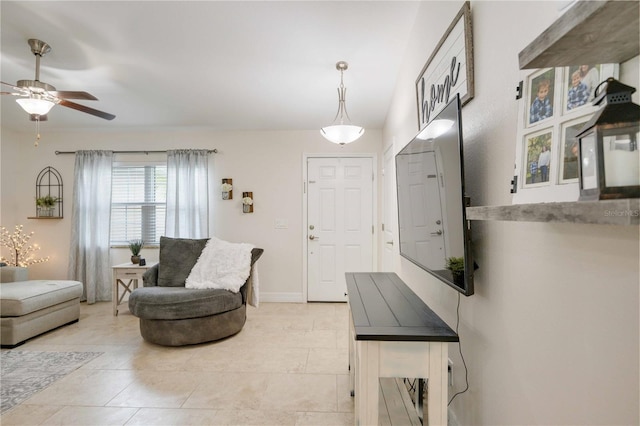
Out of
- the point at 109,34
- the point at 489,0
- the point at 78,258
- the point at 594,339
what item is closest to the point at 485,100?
the point at 489,0

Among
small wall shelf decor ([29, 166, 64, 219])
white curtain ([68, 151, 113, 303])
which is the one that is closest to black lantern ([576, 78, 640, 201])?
white curtain ([68, 151, 113, 303])

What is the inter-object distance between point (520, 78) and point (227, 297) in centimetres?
282

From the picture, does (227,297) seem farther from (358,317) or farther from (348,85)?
(348,85)

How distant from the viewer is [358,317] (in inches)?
56.0

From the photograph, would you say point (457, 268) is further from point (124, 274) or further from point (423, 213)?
point (124, 274)

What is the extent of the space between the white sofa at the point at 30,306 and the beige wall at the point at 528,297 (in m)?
3.69

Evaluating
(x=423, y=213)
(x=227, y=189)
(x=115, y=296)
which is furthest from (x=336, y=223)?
(x=115, y=296)

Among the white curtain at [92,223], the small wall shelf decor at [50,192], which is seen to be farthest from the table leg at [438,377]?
the small wall shelf decor at [50,192]

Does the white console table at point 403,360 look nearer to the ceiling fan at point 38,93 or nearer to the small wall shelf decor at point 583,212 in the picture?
the small wall shelf decor at point 583,212

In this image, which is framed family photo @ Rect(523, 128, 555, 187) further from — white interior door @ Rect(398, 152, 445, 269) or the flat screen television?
white interior door @ Rect(398, 152, 445, 269)

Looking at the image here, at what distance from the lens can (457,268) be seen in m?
1.28

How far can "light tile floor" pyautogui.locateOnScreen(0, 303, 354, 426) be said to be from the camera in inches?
74.8

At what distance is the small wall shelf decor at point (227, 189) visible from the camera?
4.45m

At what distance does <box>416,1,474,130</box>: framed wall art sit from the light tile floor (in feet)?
6.27
